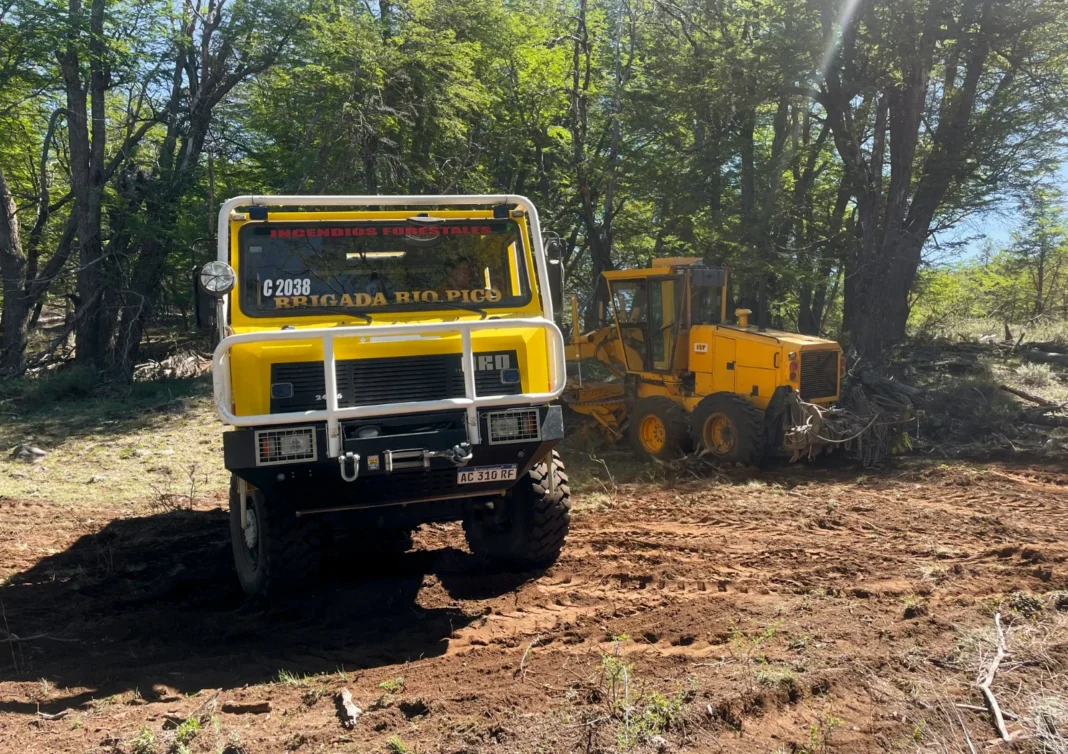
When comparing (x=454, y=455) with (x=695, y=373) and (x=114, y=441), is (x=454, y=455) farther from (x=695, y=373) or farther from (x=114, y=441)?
(x=114, y=441)

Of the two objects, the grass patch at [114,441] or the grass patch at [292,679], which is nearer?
the grass patch at [292,679]

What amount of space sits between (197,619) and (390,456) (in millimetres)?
1951

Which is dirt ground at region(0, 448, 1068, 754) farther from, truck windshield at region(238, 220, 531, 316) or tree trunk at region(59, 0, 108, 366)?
tree trunk at region(59, 0, 108, 366)

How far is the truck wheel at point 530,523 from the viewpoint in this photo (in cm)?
609

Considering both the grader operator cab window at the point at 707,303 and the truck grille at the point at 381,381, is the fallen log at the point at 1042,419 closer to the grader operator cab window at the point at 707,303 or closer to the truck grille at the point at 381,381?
the grader operator cab window at the point at 707,303

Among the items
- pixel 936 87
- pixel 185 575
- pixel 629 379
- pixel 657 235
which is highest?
pixel 936 87

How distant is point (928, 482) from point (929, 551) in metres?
3.00

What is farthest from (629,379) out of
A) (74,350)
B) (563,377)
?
(74,350)

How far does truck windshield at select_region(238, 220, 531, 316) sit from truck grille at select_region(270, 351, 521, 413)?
728mm

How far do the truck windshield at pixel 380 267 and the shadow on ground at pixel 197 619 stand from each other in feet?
6.61

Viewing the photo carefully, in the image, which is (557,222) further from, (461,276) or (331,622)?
(331,622)

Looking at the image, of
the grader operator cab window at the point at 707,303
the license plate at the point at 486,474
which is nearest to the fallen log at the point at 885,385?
the grader operator cab window at the point at 707,303

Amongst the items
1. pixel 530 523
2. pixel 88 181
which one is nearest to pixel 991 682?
pixel 530 523

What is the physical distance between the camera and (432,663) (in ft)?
15.8
